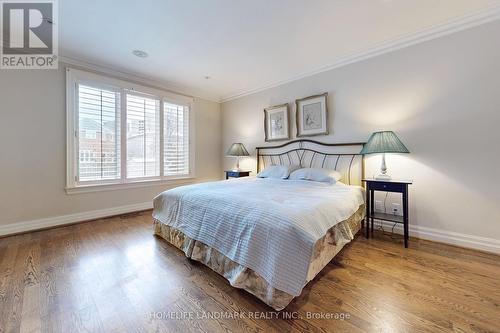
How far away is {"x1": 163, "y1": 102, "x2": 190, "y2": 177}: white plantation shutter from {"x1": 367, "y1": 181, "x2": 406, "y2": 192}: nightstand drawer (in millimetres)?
3562

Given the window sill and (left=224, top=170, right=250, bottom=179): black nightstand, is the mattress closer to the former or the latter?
the window sill

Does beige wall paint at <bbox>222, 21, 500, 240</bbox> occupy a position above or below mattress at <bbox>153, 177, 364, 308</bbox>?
above

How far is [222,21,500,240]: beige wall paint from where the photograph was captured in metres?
2.12

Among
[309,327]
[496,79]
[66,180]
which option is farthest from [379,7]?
[66,180]

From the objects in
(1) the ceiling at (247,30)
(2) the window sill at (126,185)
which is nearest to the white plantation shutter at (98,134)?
(2) the window sill at (126,185)

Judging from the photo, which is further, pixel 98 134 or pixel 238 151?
pixel 238 151

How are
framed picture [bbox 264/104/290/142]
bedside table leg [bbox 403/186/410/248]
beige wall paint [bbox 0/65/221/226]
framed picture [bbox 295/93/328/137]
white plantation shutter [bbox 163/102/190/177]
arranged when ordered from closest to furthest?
bedside table leg [bbox 403/186/410/248] → beige wall paint [bbox 0/65/221/226] → framed picture [bbox 295/93/328/137] → framed picture [bbox 264/104/290/142] → white plantation shutter [bbox 163/102/190/177]

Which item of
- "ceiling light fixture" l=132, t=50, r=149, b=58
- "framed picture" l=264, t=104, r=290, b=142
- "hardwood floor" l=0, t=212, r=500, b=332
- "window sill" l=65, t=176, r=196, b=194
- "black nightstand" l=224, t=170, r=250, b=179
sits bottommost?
"hardwood floor" l=0, t=212, r=500, b=332

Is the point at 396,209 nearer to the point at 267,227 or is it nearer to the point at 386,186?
the point at 386,186

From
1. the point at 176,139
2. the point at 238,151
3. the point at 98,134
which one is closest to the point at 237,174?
the point at 238,151

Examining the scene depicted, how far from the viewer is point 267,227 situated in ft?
4.58

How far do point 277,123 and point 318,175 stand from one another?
1.48 meters

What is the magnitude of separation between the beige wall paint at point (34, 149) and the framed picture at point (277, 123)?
3268mm

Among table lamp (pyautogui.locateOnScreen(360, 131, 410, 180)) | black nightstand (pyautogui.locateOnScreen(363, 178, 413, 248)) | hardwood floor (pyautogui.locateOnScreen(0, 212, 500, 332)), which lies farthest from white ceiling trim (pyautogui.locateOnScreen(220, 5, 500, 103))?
hardwood floor (pyautogui.locateOnScreen(0, 212, 500, 332))
